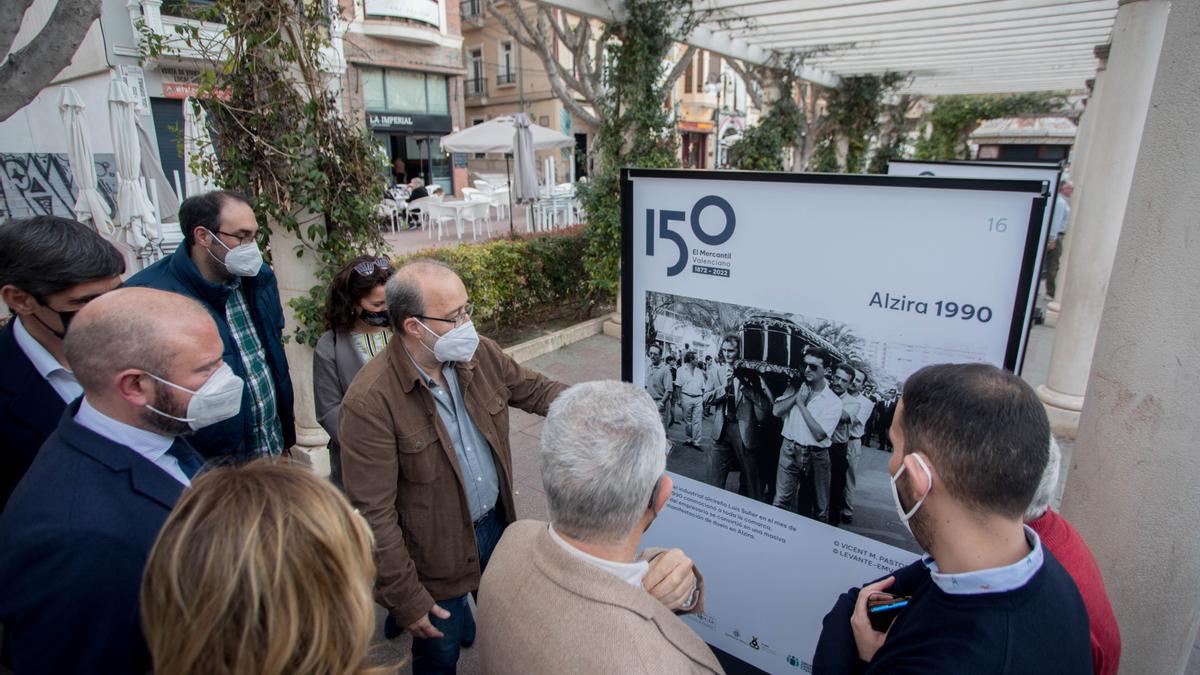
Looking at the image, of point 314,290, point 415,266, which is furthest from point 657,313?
point 314,290

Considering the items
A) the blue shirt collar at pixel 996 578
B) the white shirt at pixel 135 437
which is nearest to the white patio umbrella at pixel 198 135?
the white shirt at pixel 135 437

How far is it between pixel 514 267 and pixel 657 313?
4.92m

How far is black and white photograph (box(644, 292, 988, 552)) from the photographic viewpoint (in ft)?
6.45

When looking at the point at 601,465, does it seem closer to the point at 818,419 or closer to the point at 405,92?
the point at 818,419

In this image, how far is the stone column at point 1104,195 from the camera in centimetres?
428

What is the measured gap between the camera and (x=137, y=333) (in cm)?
152

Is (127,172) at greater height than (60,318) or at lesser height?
greater

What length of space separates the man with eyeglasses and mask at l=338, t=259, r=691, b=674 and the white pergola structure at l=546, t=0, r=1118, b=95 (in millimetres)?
4378

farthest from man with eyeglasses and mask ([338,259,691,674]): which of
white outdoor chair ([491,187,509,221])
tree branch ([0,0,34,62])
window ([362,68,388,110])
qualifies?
window ([362,68,388,110])

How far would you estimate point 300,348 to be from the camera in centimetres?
413

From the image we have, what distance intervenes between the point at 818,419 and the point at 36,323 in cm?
279

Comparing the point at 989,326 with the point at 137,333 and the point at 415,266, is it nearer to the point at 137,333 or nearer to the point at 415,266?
the point at 415,266

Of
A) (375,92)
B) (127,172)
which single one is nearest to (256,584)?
(127,172)

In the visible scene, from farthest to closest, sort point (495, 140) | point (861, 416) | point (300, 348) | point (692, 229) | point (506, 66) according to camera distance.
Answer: point (506, 66), point (495, 140), point (300, 348), point (692, 229), point (861, 416)
